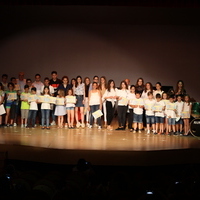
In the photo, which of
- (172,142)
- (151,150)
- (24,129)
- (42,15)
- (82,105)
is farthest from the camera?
(42,15)

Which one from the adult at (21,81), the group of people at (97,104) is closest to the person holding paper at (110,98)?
the group of people at (97,104)

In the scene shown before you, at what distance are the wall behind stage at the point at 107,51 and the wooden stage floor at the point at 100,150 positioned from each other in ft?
13.8

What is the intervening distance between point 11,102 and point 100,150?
449 centimetres

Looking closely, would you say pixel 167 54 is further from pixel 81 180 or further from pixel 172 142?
pixel 81 180

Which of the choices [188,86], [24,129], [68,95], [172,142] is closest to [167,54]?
[188,86]

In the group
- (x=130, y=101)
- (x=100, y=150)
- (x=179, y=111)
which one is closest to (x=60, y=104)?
(x=130, y=101)

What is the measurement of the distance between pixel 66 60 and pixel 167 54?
3.48 metres

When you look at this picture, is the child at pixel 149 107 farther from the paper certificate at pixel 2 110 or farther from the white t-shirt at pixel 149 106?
the paper certificate at pixel 2 110

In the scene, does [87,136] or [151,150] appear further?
[87,136]

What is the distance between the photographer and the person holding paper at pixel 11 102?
10.1 meters

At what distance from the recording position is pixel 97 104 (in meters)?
10.3

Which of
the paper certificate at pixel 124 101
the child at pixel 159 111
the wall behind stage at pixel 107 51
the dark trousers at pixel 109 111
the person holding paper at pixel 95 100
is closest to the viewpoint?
the child at pixel 159 111

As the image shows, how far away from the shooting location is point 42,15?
37.8 feet

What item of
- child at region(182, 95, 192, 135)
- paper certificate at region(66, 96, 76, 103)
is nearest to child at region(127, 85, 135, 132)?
child at region(182, 95, 192, 135)
